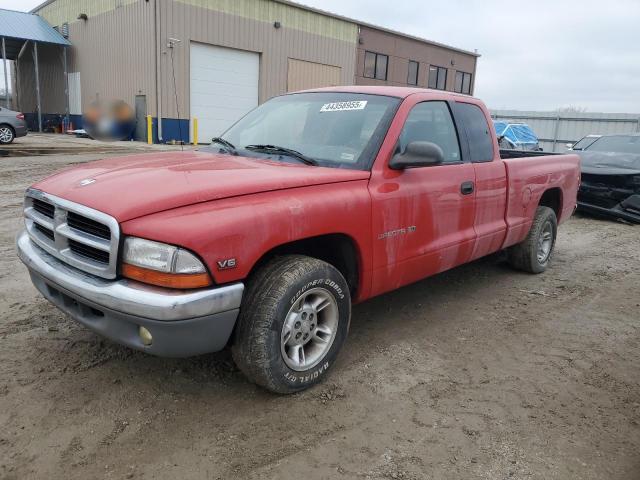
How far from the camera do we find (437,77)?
3488cm

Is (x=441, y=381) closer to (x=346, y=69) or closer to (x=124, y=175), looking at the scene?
(x=124, y=175)

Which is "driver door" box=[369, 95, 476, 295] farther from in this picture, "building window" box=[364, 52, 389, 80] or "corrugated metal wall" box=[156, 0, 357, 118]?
"building window" box=[364, 52, 389, 80]

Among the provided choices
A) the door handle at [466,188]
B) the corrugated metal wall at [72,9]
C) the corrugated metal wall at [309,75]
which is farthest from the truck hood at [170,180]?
the corrugated metal wall at [309,75]

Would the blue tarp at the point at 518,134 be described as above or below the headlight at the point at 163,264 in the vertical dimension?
above

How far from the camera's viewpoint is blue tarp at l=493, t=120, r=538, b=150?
72.7ft

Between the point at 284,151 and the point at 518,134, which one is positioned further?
the point at 518,134

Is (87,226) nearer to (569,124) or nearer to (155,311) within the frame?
(155,311)

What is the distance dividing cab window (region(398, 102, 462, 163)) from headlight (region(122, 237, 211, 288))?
178 centimetres

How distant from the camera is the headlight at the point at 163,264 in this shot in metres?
2.47

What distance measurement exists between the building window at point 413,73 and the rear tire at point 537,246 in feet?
93.3

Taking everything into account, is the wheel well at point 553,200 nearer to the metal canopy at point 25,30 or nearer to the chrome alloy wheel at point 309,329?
the chrome alloy wheel at point 309,329

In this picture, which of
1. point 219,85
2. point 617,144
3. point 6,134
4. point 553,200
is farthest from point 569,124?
point 6,134

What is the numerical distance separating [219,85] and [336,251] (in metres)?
21.1

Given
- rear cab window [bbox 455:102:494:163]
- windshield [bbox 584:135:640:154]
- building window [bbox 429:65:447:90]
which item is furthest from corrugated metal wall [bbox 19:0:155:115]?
building window [bbox 429:65:447:90]
